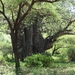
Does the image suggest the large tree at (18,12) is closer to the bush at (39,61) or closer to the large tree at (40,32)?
the bush at (39,61)

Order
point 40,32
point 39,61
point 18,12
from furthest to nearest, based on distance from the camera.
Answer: point 40,32
point 39,61
point 18,12

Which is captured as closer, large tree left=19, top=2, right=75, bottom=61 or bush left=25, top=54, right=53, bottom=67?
bush left=25, top=54, right=53, bottom=67

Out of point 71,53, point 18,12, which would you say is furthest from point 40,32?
point 18,12

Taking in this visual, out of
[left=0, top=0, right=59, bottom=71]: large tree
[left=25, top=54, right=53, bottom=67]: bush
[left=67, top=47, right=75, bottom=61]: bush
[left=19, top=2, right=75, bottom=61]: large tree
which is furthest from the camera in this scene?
[left=67, top=47, right=75, bottom=61]: bush

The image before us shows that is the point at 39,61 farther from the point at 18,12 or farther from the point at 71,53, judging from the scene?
the point at 71,53

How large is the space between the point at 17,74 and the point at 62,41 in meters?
16.2

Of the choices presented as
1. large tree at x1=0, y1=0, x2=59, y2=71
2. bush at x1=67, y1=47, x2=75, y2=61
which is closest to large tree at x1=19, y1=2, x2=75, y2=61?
bush at x1=67, y1=47, x2=75, y2=61

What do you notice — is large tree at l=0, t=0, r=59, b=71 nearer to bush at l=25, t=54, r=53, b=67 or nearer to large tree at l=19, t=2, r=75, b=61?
bush at l=25, t=54, r=53, b=67

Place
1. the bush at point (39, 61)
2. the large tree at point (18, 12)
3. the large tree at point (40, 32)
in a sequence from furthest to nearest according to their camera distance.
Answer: the large tree at point (40, 32) → the bush at point (39, 61) → the large tree at point (18, 12)

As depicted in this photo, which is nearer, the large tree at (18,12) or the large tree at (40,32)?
the large tree at (18,12)

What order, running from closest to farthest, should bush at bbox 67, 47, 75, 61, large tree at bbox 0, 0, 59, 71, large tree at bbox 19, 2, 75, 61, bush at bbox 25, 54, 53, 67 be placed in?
large tree at bbox 0, 0, 59, 71 → bush at bbox 25, 54, 53, 67 → large tree at bbox 19, 2, 75, 61 → bush at bbox 67, 47, 75, 61

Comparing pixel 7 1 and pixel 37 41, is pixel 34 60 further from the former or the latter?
pixel 37 41

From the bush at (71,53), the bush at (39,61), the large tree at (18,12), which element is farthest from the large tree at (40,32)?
the large tree at (18,12)

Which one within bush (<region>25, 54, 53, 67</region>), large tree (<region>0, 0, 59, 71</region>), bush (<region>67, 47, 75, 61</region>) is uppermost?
large tree (<region>0, 0, 59, 71</region>)
